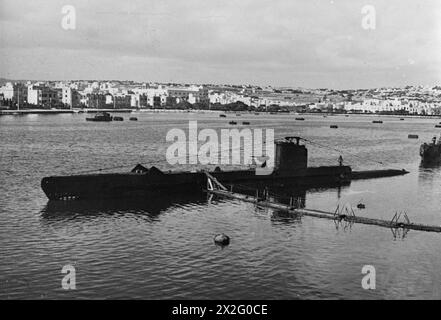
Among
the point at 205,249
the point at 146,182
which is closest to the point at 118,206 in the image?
the point at 146,182

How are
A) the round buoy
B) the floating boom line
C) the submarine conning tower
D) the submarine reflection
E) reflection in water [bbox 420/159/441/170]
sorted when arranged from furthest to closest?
reflection in water [bbox 420/159/441/170], the submarine conning tower, the submarine reflection, the floating boom line, the round buoy

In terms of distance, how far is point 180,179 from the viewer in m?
42.8

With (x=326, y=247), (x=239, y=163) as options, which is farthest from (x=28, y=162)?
(x=326, y=247)

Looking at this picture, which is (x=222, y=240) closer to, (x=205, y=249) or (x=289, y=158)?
(x=205, y=249)

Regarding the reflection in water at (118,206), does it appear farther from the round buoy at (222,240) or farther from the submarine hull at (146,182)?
the round buoy at (222,240)

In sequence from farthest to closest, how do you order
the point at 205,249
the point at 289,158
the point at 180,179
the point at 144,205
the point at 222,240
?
the point at 289,158, the point at 180,179, the point at 144,205, the point at 222,240, the point at 205,249

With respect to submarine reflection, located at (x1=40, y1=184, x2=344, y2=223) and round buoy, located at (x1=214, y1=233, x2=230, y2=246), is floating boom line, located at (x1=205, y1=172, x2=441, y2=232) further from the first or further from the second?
round buoy, located at (x1=214, y1=233, x2=230, y2=246)

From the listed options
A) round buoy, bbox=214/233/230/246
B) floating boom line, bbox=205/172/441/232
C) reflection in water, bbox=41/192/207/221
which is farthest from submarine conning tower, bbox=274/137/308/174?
round buoy, bbox=214/233/230/246

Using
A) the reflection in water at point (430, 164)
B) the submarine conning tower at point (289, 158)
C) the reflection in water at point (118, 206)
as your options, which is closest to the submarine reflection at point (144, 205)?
the reflection in water at point (118, 206)

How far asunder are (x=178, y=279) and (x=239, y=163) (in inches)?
1682

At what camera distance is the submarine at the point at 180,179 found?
38.1 meters

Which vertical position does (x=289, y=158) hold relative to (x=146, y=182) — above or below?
above

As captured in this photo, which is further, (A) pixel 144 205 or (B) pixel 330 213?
(A) pixel 144 205

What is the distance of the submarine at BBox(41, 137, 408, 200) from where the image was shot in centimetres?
3812
